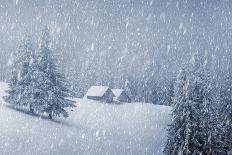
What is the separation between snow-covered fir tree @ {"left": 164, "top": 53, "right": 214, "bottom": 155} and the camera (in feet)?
112

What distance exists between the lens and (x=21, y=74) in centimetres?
4591

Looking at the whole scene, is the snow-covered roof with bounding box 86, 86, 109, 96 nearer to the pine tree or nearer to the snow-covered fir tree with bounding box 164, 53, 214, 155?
the pine tree

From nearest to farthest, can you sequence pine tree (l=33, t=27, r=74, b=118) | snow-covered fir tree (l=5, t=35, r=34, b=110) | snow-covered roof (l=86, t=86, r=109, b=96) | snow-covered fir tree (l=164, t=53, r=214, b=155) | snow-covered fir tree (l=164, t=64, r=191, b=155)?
snow-covered fir tree (l=164, t=53, r=214, b=155) → snow-covered fir tree (l=164, t=64, r=191, b=155) → pine tree (l=33, t=27, r=74, b=118) → snow-covered fir tree (l=5, t=35, r=34, b=110) → snow-covered roof (l=86, t=86, r=109, b=96)

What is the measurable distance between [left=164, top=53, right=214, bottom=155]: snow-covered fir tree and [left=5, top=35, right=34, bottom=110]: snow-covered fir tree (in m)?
21.1

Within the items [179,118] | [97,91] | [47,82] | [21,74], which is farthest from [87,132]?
[97,91]

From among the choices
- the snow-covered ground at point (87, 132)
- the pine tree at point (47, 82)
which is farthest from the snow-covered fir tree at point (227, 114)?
the pine tree at point (47, 82)

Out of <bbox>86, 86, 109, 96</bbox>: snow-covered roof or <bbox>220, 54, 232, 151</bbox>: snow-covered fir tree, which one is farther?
<bbox>86, 86, 109, 96</bbox>: snow-covered roof

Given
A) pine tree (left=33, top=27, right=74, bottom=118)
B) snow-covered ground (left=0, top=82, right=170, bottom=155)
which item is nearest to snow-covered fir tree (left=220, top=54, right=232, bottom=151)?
snow-covered ground (left=0, top=82, right=170, bottom=155)

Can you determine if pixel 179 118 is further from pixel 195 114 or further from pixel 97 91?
pixel 97 91

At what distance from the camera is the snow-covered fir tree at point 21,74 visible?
149ft

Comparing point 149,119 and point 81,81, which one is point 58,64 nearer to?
point 149,119

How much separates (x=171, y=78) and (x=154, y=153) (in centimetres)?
5584

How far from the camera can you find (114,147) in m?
42.3

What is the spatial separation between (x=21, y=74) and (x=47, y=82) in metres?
3.98
